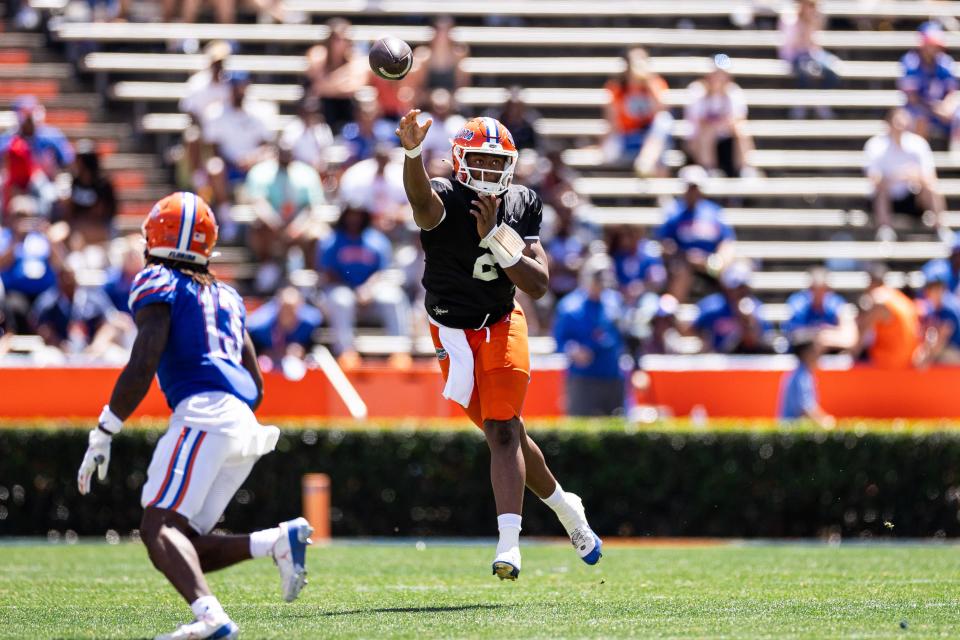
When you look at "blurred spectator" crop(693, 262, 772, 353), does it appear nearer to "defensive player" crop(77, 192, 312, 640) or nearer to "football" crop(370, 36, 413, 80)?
"football" crop(370, 36, 413, 80)

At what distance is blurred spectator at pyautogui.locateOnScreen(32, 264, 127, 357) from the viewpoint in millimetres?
14758

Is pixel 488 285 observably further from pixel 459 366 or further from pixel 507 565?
pixel 507 565

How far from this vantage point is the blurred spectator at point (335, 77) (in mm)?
17781

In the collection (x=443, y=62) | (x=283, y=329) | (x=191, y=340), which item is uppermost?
(x=443, y=62)

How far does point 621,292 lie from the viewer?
52.0ft

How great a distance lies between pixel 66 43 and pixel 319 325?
Result: 6.16m

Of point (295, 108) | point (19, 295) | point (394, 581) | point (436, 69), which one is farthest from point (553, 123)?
point (394, 581)

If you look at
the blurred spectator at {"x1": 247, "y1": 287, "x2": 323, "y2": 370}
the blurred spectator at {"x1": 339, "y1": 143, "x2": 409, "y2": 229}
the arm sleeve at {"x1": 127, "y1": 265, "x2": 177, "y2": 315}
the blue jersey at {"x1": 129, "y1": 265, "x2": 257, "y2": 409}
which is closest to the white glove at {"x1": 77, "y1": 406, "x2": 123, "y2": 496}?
the blue jersey at {"x1": 129, "y1": 265, "x2": 257, "y2": 409}

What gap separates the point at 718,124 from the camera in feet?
60.8

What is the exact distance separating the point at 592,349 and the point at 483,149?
22.7ft

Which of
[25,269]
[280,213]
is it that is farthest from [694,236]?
[25,269]

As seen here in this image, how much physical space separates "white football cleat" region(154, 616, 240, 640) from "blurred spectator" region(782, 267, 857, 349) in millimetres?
10297

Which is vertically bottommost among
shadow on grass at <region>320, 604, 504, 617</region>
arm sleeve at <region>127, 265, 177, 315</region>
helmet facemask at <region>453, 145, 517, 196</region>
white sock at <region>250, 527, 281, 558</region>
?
shadow on grass at <region>320, 604, 504, 617</region>

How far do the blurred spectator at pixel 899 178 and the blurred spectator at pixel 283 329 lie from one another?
23.3ft
